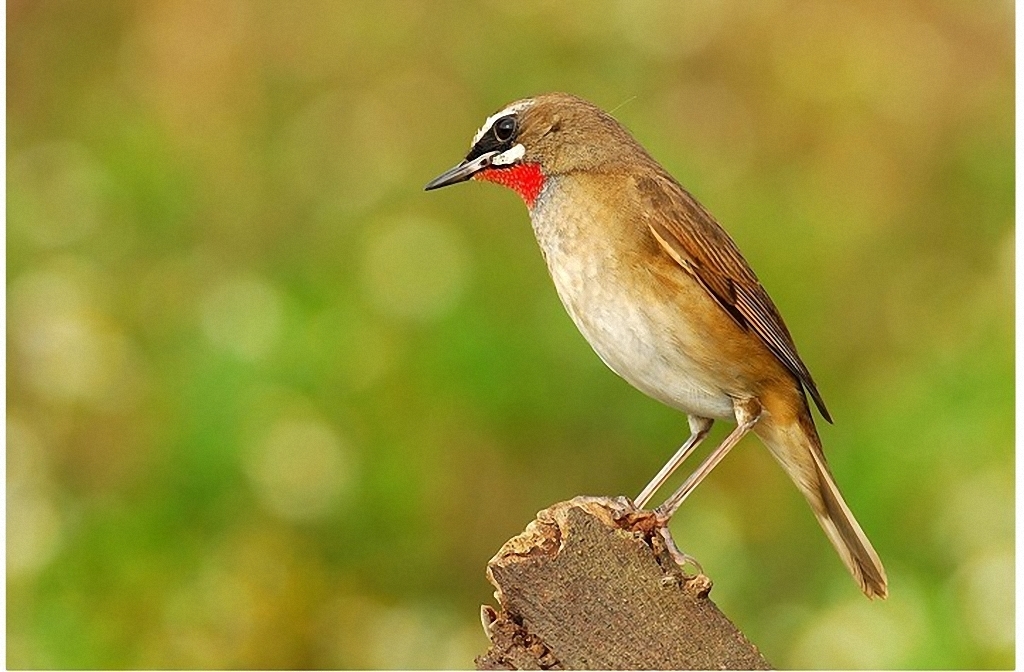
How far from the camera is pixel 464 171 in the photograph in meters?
4.69

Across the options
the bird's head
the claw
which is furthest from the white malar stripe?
the claw

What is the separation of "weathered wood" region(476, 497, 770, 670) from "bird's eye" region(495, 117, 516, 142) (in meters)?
1.20

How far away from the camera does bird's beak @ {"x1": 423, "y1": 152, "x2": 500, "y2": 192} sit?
4633mm

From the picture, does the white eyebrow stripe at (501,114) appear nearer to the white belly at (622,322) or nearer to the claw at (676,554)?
the white belly at (622,322)

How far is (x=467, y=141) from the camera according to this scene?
7180 millimetres

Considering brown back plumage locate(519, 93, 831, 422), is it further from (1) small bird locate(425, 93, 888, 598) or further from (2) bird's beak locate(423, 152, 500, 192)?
(2) bird's beak locate(423, 152, 500, 192)

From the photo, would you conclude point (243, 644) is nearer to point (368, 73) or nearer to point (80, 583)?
point (80, 583)

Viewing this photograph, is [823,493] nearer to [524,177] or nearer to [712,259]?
[712,259]

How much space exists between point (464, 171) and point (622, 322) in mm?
643

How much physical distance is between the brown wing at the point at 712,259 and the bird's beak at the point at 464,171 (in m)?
0.45

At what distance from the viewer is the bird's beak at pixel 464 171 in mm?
4633

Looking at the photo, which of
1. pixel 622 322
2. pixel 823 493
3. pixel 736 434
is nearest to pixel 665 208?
pixel 622 322

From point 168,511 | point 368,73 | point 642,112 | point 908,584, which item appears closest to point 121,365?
point 168,511

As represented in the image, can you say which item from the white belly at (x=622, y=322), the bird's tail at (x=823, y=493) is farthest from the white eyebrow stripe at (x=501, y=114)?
the bird's tail at (x=823, y=493)
